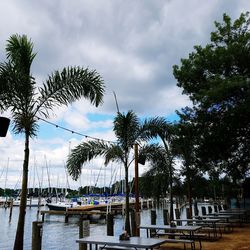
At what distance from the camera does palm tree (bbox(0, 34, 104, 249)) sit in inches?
329

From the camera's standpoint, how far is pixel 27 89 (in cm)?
862

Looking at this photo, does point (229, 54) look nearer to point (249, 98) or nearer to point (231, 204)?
point (249, 98)

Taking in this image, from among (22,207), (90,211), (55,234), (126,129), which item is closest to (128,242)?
(22,207)

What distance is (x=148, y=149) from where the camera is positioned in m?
13.5

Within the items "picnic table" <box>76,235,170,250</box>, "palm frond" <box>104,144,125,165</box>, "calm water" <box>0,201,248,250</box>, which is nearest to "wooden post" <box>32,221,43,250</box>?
"picnic table" <box>76,235,170,250</box>

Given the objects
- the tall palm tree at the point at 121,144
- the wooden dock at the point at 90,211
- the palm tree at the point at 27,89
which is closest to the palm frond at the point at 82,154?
the tall palm tree at the point at 121,144

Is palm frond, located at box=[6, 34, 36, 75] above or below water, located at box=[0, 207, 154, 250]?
above

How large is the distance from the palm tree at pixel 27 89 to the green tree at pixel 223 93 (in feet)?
22.9

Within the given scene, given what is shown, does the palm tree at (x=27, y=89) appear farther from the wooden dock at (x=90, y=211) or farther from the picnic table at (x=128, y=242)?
the wooden dock at (x=90, y=211)

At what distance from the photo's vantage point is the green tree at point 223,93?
13.9 m

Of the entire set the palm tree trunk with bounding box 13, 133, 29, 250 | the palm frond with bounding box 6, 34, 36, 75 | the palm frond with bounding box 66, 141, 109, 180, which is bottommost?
the palm tree trunk with bounding box 13, 133, 29, 250

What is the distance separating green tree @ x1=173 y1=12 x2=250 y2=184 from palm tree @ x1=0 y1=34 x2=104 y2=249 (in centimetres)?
699

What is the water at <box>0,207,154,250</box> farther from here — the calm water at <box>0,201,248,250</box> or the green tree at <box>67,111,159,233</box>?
the green tree at <box>67,111,159,233</box>

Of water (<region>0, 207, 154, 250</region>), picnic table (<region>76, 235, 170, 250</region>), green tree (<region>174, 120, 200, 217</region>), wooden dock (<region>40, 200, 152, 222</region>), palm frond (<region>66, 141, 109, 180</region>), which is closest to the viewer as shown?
picnic table (<region>76, 235, 170, 250</region>)
